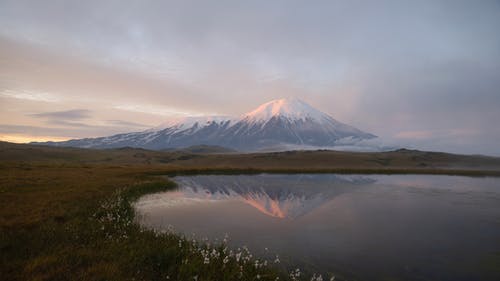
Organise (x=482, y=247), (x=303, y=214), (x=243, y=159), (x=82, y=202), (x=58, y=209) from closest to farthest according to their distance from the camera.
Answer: (x=482, y=247) → (x=58, y=209) → (x=82, y=202) → (x=303, y=214) → (x=243, y=159)

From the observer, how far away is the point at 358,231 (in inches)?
695

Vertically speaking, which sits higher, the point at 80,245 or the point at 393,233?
the point at 80,245

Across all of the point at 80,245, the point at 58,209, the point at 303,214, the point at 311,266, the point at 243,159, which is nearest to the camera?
the point at 80,245

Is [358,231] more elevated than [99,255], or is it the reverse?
[99,255]

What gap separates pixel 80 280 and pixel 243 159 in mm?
126633

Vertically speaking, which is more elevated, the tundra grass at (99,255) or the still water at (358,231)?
the tundra grass at (99,255)

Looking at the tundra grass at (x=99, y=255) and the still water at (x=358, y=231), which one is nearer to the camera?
the tundra grass at (x=99, y=255)

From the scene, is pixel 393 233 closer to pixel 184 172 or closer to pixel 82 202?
pixel 82 202

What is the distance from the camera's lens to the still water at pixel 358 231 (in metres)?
12.1

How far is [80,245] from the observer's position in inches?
396

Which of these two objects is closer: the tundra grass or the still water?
the tundra grass

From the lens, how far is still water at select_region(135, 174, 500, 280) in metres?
12.1

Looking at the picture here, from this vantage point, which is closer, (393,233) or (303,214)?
(393,233)

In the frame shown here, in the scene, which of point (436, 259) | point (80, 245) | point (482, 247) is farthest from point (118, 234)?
point (482, 247)
